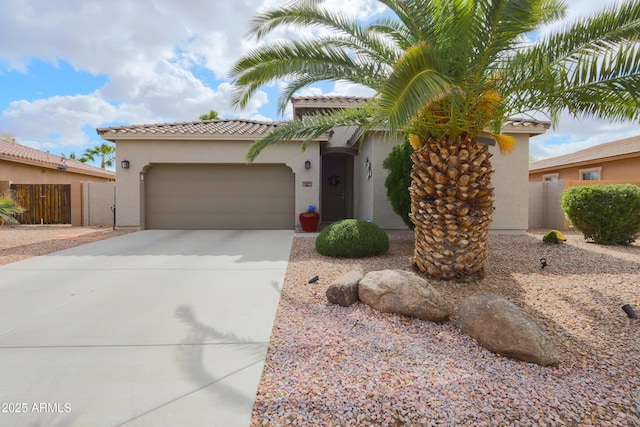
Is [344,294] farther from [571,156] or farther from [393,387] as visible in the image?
A: [571,156]

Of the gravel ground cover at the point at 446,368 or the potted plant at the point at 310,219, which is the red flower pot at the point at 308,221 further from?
the gravel ground cover at the point at 446,368

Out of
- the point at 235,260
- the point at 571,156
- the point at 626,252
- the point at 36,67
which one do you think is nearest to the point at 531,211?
the point at 626,252

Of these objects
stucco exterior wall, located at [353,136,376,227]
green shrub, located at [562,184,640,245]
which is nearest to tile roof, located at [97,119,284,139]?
stucco exterior wall, located at [353,136,376,227]

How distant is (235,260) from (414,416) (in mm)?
5452

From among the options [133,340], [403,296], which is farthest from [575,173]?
[133,340]

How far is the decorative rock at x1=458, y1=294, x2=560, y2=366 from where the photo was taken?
116 inches

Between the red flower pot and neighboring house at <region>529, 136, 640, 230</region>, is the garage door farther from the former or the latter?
neighboring house at <region>529, 136, 640, 230</region>

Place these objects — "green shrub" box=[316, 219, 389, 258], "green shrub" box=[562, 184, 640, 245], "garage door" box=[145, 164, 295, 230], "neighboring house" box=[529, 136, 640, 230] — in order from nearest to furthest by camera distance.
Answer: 1. "green shrub" box=[316, 219, 389, 258]
2. "green shrub" box=[562, 184, 640, 245]
3. "garage door" box=[145, 164, 295, 230]
4. "neighboring house" box=[529, 136, 640, 230]

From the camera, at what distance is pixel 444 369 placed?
2814 mm

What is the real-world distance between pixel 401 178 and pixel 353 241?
8.10 feet

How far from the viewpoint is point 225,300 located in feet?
15.0

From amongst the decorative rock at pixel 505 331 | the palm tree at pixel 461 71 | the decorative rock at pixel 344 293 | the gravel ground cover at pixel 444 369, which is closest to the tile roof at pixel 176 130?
the palm tree at pixel 461 71

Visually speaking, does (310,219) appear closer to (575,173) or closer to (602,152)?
(602,152)

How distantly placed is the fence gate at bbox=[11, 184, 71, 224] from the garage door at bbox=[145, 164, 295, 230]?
509 centimetres
